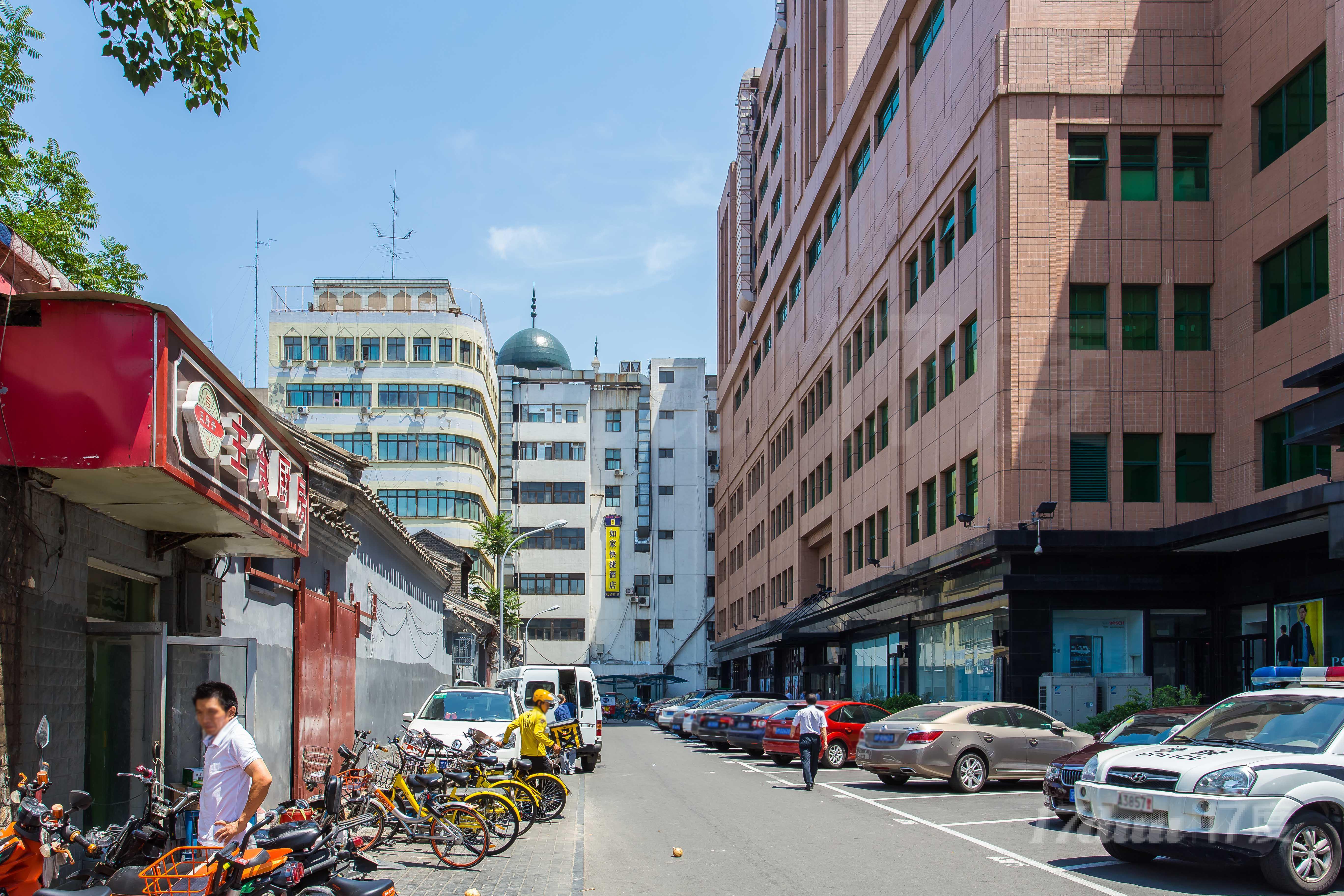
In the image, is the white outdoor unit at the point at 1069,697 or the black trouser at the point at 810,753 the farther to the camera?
the white outdoor unit at the point at 1069,697

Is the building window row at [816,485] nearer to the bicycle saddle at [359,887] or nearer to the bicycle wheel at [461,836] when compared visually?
the bicycle wheel at [461,836]

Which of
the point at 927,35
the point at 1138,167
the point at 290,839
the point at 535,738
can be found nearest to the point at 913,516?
the point at 1138,167

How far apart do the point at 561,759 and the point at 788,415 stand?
127 feet

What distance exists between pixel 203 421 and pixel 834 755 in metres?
19.3

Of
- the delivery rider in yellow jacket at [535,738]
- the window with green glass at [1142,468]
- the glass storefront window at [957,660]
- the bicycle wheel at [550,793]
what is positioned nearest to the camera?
the delivery rider in yellow jacket at [535,738]

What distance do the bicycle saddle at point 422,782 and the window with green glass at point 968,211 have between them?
21.4 metres

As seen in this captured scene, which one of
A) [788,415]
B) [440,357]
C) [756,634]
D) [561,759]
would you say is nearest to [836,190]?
[788,415]

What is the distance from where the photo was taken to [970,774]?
18.8 metres

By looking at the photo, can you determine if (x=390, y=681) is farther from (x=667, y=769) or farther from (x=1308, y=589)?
(x=1308, y=589)

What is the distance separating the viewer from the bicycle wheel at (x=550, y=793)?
1554cm

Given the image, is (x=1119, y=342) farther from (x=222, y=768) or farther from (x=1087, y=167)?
(x=222, y=768)

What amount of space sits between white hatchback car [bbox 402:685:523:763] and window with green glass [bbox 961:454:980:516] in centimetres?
1331

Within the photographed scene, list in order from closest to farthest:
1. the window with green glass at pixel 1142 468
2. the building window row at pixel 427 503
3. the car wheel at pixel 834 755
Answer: the car wheel at pixel 834 755 → the window with green glass at pixel 1142 468 → the building window row at pixel 427 503

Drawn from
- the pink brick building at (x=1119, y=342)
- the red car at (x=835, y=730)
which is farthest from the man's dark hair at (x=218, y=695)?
the red car at (x=835, y=730)
